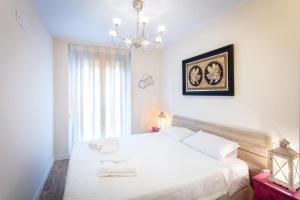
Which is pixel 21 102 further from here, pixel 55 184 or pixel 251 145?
pixel 251 145

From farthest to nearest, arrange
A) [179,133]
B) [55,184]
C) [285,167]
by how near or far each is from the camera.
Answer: [179,133]
[55,184]
[285,167]

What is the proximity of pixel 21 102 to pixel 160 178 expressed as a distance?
1.58m

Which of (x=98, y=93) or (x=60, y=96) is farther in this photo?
(x=98, y=93)

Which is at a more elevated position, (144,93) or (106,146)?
(144,93)

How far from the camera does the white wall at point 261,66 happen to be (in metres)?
1.66

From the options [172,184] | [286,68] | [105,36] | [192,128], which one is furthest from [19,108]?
[286,68]

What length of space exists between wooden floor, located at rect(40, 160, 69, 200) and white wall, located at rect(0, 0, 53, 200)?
0.14 metres

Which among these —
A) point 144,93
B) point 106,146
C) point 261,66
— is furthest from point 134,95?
point 261,66

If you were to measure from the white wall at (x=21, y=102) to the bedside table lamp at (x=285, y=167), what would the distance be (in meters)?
2.34

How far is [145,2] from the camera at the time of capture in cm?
209

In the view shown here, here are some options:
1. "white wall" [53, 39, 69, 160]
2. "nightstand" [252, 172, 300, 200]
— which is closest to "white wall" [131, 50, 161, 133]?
"white wall" [53, 39, 69, 160]

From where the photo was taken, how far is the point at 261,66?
6.37ft

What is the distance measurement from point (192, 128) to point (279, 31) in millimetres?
1849

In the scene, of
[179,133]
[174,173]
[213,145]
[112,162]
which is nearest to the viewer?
[174,173]
